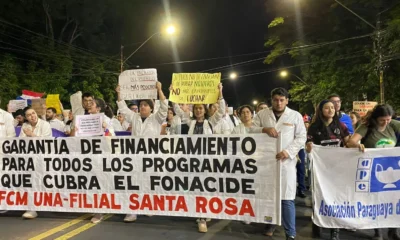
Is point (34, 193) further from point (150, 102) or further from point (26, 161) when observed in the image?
point (150, 102)

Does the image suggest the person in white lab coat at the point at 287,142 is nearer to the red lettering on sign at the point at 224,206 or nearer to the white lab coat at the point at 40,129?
the red lettering on sign at the point at 224,206

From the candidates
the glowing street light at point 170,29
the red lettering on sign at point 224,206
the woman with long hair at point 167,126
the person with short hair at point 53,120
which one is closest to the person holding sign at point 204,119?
the woman with long hair at point 167,126

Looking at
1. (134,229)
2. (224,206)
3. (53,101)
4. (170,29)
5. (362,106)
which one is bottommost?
(134,229)

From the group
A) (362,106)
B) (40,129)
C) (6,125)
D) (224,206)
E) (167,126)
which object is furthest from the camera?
(362,106)

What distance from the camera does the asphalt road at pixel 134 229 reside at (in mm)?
4688

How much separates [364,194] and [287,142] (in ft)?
3.65

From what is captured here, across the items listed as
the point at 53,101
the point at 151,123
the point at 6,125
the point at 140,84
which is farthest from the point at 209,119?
the point at 53,101

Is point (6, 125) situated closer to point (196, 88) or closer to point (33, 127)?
point (33, 127)

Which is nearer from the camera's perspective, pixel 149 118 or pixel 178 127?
pixel 149 118

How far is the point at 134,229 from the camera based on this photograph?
4.95 metres

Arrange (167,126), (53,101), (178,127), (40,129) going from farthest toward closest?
(53,101), (167,126), (178,127), (40,129)

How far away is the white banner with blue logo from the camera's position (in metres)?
4.47

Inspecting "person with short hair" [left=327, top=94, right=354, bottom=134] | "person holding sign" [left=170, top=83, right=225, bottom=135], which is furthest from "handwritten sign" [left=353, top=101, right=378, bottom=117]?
"person holding sign" [left=170, top=83, right=225, bottom=135]

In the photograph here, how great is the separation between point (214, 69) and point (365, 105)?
Answer: 30711mm
